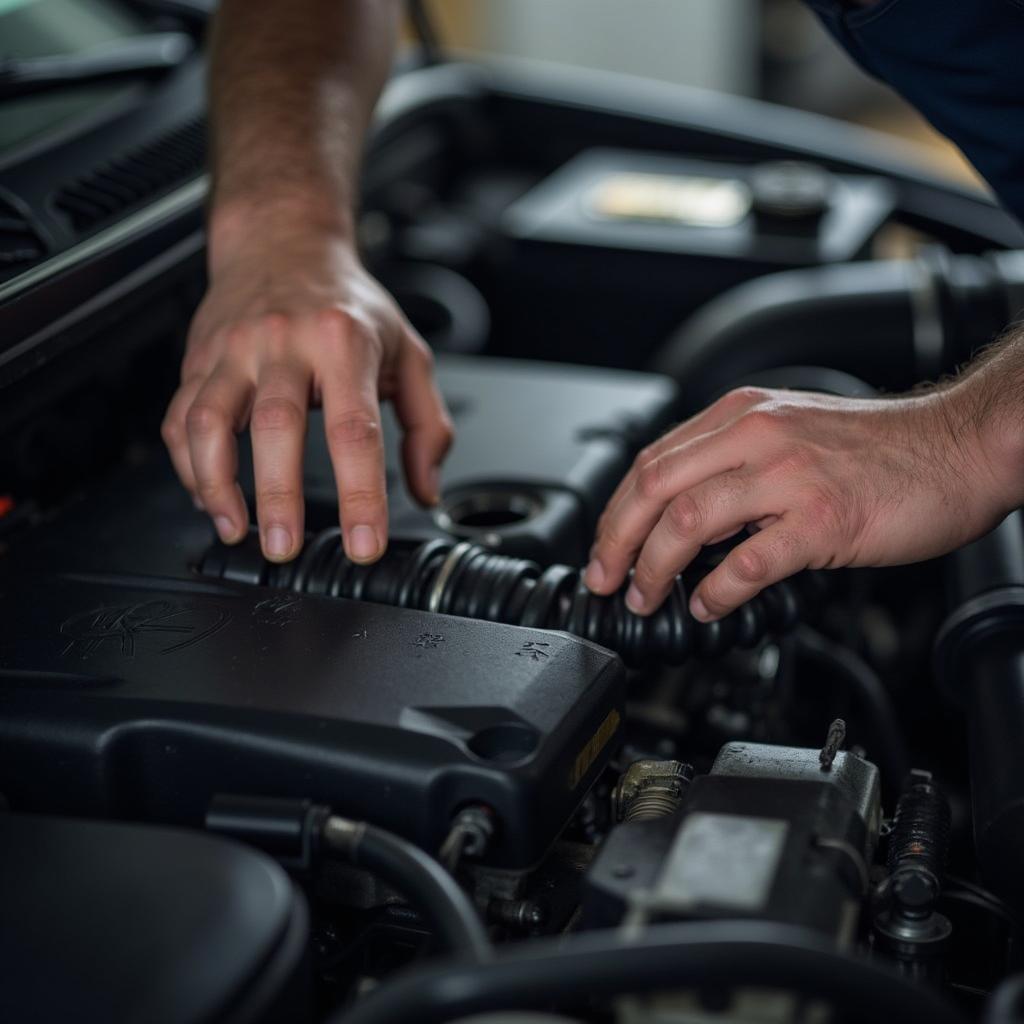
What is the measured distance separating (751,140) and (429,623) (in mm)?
1129

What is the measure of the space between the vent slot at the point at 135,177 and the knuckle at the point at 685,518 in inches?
20.6

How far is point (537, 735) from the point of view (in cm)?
64

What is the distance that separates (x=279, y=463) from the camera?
829 mm

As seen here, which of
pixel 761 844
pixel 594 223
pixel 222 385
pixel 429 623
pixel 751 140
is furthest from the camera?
pixel 751 140

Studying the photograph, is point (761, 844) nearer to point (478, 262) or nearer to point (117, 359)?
point (117, 359)

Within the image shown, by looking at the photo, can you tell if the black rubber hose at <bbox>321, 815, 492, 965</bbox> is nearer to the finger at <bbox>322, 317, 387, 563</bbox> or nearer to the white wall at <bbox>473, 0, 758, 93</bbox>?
the finger at <bbox>322, 317, 387, 563</bbox>

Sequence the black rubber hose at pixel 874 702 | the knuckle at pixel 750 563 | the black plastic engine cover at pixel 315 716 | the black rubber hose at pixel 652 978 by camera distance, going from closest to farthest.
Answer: the black rubber hose at pixel 652 978
the black plastic engine cover at pixel 315 716
the knuckle at pixel 750 563
the black rubber hose at pixel 874 702

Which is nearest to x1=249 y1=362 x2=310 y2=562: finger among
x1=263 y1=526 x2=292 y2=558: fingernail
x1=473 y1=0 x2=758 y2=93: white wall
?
x1=263 y1=526 x2=292 y2=558: fingernail

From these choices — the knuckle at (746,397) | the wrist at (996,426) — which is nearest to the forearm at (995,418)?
the wrist at (996,426)

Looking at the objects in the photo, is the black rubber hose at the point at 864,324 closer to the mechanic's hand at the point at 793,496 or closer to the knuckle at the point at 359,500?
the mechanic's hand at the point at 793,496

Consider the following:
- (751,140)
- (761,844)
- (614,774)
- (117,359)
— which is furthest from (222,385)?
(751,140)

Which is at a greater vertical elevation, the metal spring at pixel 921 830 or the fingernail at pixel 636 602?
the fingernail at pixel 636 602

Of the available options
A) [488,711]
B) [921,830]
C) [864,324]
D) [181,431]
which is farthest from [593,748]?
[864,324]

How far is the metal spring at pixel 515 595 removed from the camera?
787mm
